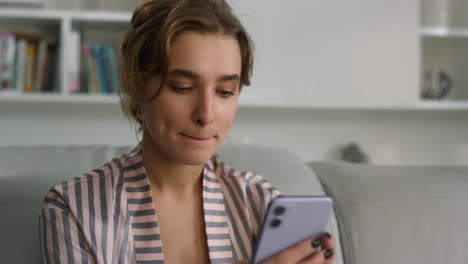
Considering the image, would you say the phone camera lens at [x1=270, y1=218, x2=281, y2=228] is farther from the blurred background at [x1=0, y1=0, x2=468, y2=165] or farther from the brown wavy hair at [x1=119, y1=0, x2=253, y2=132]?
the blurred background at [x1=0, y1=0, x2=468, y2=165]

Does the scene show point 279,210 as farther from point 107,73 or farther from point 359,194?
point 107,73

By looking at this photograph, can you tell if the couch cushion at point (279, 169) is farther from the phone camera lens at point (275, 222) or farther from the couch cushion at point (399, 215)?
the phone camera lens at point (275, 222)

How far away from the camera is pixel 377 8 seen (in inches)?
106

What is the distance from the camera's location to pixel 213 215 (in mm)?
1076

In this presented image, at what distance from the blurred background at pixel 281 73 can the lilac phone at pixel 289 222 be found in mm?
1674

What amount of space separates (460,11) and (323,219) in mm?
2616

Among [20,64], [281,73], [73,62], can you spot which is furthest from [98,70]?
[281,73]

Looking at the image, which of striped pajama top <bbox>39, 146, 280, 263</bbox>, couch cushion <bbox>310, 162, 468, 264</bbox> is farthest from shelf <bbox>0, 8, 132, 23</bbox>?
striped pajama top <bbox>39, 146, 280, 263</bbox>

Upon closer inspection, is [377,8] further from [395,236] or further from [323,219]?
[323,219]

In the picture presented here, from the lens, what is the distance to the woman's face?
0.93 m

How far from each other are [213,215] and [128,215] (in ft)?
0.55

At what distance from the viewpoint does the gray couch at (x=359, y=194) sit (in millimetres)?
1232

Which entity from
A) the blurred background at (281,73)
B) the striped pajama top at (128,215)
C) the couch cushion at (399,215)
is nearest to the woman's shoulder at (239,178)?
the striped pajama top at (128,215)

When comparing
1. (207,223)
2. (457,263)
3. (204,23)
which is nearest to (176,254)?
(207,223)
